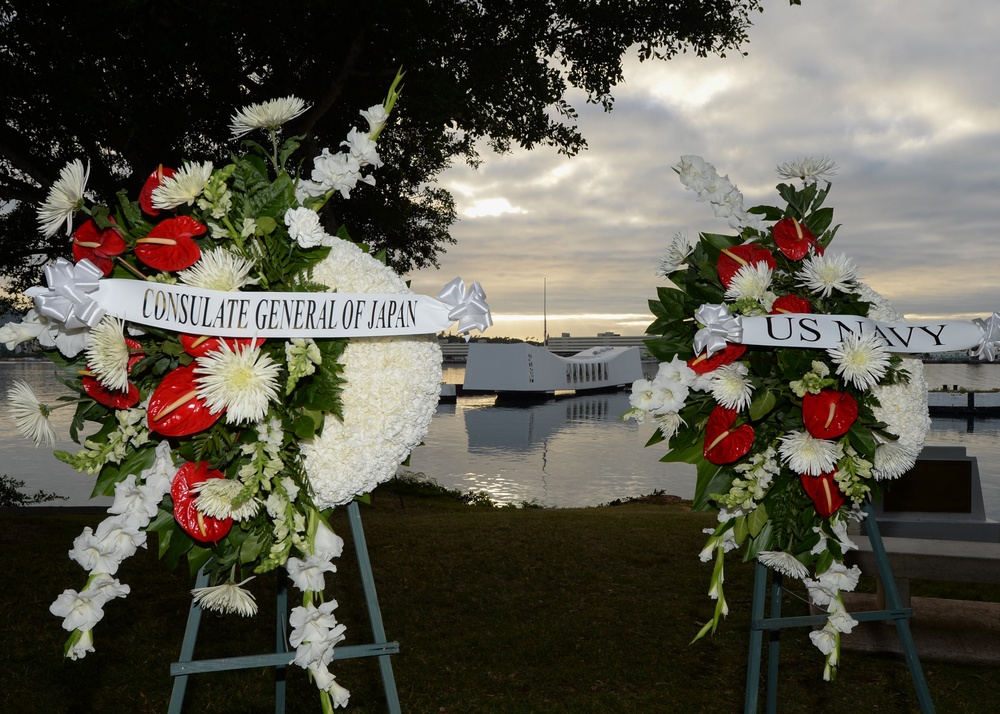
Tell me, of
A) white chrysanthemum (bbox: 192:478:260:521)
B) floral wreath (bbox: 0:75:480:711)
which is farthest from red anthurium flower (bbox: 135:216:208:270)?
white chrysanthemum (bbox: 192:478:260:521)

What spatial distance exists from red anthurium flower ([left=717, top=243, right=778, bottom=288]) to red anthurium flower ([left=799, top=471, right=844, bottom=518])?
792 mm

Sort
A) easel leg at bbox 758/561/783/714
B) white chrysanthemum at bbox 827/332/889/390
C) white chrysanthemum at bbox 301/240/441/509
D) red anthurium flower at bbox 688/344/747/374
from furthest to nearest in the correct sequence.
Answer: easel leg at bbox 758/561/783/714 < red anthurium flower at bbox 688/344/747/374 < white chrysanthemum at bbox 827/332/889/390 < white chrysanthemum at bbox 301/240/441/509

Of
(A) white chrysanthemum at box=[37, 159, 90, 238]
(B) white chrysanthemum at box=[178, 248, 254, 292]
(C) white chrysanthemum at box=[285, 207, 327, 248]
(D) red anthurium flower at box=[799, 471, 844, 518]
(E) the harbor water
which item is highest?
(A) white chrysanthemum at box=[37, 159, 90, 238]

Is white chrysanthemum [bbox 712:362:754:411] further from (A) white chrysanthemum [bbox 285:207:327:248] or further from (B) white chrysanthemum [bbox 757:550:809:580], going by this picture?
(A) white chrysanthemum [bbox 285:207:327:248]

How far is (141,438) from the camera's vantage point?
2.15 m

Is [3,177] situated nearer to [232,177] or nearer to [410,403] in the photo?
[232,177]

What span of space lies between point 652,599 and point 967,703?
2359 mm

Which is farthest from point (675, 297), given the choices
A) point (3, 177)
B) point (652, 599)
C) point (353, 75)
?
point (3, 177)

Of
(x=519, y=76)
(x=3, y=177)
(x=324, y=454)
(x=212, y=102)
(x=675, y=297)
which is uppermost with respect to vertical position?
(x=519, y=76)

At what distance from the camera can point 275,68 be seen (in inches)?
314

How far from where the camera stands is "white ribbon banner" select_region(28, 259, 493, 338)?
2055 millimetres

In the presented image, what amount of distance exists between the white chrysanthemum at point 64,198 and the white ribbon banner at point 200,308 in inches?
6.5

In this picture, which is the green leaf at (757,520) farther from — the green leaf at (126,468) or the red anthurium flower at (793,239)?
the green leaf at (126,468)

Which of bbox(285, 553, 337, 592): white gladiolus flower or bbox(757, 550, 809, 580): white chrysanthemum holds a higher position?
bbox(285, 553, 337, 592): white gladiolus flower
